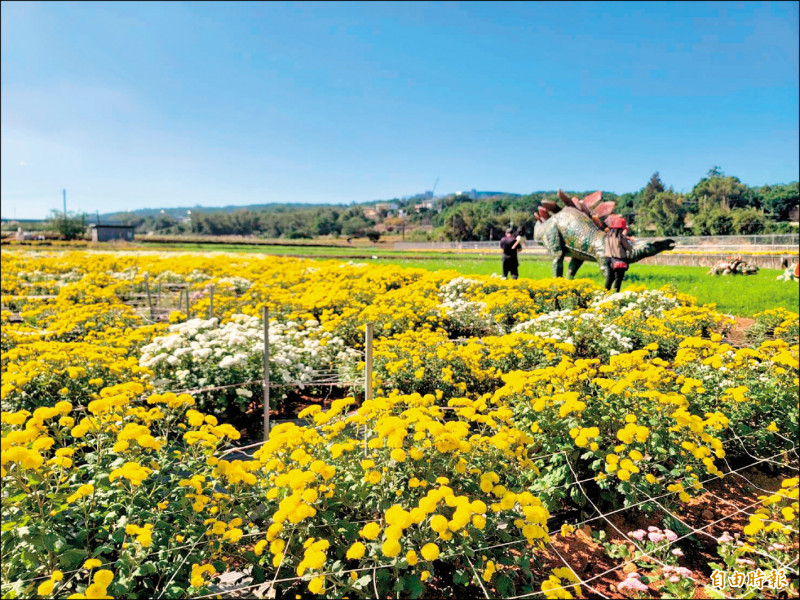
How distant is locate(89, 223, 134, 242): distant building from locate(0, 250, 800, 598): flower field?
225ft

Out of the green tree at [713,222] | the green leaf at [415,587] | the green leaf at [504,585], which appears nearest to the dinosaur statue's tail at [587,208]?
the green tree at [713,222]

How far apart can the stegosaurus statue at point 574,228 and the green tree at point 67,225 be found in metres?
71.9

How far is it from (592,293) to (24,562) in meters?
10.1

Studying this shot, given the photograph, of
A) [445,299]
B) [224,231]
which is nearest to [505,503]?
[445,299]

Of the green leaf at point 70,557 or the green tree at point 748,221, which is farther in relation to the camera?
the green tree at point 748,221

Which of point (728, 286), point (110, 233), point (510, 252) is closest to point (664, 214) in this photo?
point (728, 286)

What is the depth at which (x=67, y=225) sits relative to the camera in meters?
66.8

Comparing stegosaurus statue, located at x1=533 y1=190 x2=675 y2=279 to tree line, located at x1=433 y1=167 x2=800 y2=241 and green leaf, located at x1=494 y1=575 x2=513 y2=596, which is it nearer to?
tree line, located at x1=433 y1=167 x2=800 y2=241

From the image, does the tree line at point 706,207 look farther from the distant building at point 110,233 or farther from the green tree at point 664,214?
the distant building at point 110,233

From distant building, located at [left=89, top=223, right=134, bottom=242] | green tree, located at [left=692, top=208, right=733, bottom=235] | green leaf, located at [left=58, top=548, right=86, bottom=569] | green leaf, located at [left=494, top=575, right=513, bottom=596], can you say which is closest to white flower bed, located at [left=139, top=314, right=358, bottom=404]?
green leaf, located at [left=58, top=548, right=86, bottom=569]

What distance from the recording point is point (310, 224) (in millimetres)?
119188

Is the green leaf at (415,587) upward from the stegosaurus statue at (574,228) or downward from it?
downward

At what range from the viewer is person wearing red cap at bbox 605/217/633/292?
10188mm

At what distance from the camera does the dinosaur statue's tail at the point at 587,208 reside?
11.6 m
